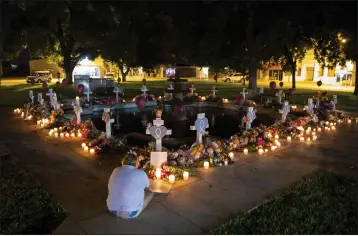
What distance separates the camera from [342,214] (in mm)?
4887

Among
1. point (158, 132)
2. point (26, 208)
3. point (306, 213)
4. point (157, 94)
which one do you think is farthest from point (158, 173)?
point (157, 94)

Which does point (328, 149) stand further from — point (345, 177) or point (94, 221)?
point (94, 221)

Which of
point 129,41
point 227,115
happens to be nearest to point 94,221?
point 227,115

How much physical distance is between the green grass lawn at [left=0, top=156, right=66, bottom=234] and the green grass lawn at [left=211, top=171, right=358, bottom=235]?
2.62m

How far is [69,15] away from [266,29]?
21869 millimetres

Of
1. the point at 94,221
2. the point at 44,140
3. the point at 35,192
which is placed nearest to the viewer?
the point at 94,221

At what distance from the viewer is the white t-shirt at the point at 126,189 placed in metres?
4.68

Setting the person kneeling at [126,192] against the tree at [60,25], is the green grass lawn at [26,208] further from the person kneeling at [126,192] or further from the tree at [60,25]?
the tree at [60,25]

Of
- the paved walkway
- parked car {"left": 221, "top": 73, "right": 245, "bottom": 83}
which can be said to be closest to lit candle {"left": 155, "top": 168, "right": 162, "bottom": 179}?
the paved walkway

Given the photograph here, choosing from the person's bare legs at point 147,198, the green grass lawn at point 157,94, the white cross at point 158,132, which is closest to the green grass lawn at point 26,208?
the person's bare legs at point 147,198

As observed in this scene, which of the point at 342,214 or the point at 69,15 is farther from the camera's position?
the point at 69,15

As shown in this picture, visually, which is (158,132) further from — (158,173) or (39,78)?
(39,78)

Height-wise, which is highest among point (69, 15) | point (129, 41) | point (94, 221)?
point (69, 15)

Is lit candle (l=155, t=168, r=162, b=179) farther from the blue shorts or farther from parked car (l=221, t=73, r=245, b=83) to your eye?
parked car (l=221, t=73, r=245, b=83)
